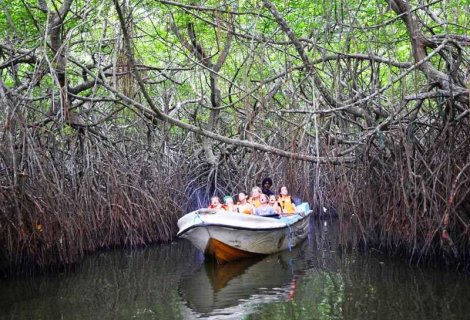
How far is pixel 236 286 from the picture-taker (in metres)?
7.50

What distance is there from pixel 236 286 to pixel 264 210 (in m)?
2.38

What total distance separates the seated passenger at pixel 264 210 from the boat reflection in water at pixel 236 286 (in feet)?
2.20

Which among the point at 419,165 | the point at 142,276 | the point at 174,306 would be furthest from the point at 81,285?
the point at 419,165

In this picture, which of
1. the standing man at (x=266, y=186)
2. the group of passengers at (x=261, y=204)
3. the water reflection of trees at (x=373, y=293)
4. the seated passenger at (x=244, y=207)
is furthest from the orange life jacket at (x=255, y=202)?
the water reflection of trees at (x=373, y=293)

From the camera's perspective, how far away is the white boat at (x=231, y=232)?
344 inches

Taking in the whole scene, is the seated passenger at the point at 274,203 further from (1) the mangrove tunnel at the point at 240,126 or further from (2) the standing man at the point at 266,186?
(1) the mangrove tunnel at the point at 240,126

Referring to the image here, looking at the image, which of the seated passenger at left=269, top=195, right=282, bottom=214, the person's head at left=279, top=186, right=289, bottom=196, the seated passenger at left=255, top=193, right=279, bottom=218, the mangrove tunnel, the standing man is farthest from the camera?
the standing man

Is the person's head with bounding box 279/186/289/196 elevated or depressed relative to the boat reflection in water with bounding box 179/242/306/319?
elevated

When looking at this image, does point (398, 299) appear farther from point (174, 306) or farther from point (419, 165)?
point (174, 306)

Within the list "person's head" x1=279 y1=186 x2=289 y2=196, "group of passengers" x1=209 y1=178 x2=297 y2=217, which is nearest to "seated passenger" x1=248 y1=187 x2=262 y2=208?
"group of passengers" x1=209 y1=178 x2=297 y2=217

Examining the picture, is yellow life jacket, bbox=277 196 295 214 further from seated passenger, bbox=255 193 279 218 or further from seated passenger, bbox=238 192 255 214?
seated passenger, bbox=238 192 255 214

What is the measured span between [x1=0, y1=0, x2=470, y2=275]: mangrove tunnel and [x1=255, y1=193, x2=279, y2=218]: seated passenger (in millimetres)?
1092

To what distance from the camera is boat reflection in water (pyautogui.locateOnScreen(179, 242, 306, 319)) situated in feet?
20.7

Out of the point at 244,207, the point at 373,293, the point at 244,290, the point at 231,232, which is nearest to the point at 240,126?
the point at 244,207
